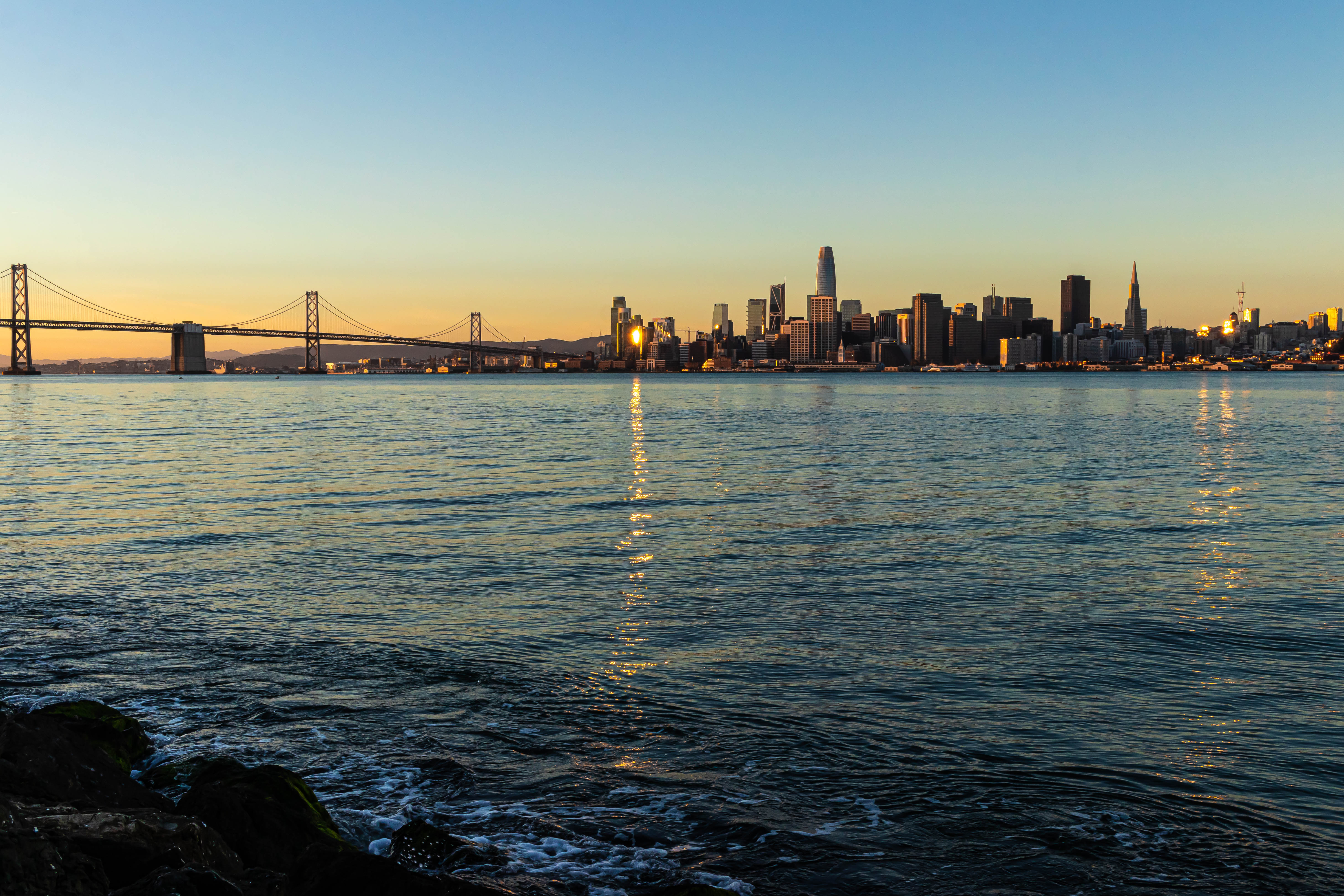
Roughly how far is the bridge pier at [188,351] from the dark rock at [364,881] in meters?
156

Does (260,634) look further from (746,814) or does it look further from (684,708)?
(746,814)

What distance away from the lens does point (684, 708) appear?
7.82 m

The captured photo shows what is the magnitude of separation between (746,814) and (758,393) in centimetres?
10691

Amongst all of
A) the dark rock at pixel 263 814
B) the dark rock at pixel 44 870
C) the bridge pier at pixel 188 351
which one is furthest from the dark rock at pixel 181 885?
the bridge pier at pixel 188 351

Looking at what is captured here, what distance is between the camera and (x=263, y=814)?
17.6ft

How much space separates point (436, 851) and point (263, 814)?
959 mm

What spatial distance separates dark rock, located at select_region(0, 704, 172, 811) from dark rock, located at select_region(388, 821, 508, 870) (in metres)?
1.36

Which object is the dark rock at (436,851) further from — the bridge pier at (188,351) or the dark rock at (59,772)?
the bridge pier at (188,351)

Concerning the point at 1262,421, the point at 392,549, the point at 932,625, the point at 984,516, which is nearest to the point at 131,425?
the point at 392,549

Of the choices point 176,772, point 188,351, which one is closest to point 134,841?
point 176,772

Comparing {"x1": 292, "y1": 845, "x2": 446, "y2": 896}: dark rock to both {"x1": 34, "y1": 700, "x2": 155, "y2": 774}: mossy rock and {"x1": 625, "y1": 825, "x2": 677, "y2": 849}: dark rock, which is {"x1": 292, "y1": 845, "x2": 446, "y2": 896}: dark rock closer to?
{"x1": 625, "y1": 825, "x2": 677, "y2": 849}: dark rock

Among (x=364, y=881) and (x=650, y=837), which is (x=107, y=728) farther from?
(x=650, y=837)

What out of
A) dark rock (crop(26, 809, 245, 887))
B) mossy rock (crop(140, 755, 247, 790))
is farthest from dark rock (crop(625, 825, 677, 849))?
mossy rock (crop(140, 755, 247, 790))

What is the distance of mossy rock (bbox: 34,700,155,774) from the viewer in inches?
255
